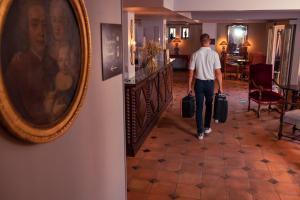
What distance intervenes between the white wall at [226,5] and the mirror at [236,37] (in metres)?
8.31

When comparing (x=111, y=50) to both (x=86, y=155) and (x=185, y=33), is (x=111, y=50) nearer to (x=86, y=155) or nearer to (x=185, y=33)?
(x=86, y=155)

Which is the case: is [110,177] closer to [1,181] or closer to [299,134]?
[1,181]

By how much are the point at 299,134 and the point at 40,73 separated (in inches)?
200

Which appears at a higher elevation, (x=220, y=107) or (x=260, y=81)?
(x=260, y=81)

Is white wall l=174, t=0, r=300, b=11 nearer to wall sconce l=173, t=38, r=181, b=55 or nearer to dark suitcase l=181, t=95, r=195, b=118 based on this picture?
dark suitcase l=181, t=95, r=195, b=118

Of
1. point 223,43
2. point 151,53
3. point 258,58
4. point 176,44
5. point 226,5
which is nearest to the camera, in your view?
point 226,5

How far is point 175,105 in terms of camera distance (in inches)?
290

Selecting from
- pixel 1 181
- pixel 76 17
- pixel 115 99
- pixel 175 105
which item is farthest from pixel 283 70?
pixel 1 181

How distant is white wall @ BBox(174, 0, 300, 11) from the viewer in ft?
17.6

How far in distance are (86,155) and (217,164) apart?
105 inches

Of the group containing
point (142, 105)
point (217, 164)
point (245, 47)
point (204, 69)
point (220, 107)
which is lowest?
point (217, 164)

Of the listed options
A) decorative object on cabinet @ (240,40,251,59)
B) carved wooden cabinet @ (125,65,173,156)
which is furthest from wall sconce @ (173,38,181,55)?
carved wooden cabinet @ (125,65,173,156)

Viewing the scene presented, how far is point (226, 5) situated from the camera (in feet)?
18.0

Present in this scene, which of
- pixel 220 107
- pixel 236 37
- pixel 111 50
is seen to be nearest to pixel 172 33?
pixel 236 37
